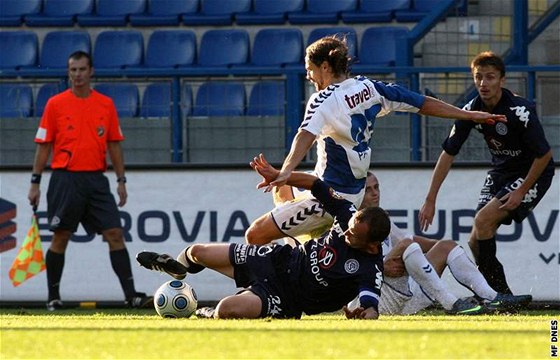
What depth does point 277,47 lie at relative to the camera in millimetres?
17516

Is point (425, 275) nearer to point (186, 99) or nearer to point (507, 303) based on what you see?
point (507, 303)

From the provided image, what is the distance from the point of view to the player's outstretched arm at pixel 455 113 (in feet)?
30.9

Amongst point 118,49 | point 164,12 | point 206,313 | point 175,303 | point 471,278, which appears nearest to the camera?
point 206,313

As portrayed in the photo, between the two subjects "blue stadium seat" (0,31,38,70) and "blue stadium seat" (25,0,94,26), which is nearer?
"blue stadium seat" (0,31,38,70)

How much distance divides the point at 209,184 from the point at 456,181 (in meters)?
2.37

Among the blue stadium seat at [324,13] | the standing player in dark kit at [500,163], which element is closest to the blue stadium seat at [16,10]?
the blue stadium seat at [324,13]

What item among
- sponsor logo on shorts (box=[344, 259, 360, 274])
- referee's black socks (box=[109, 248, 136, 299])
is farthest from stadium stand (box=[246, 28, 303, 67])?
sponsor logo on shorts (box=[344, 259, 360, 274])

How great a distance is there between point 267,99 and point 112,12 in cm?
598

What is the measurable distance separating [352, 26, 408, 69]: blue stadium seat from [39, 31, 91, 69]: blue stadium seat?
3663 mm

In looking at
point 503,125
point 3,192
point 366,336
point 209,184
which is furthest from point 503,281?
point 3,192

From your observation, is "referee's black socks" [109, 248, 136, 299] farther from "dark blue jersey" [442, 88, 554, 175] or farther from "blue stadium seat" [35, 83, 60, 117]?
"dark blue jersey" [442, 88, 554, 175]

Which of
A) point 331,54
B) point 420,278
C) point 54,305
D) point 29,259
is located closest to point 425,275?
point 420,278

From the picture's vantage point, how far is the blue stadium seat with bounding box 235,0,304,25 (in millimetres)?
18031

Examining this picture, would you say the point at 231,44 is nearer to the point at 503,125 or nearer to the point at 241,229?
the point at 241,229
